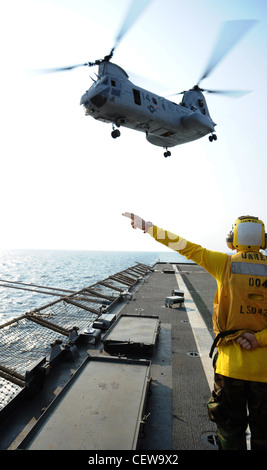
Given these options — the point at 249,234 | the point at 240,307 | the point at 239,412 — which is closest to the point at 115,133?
the point at 249,234

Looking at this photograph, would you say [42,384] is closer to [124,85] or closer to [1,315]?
[124,85]

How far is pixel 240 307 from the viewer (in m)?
3.12

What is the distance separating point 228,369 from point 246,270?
1.22 metres

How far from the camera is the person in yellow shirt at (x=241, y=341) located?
294cm

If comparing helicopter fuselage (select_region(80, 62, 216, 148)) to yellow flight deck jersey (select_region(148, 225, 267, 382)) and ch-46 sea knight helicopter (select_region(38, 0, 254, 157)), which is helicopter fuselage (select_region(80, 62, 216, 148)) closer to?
ch-46 sea knight helicopter (select_region(38, 0, 254, 157))

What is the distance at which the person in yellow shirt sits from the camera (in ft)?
9.66

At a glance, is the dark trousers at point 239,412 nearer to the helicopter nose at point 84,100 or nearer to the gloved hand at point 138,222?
the gloved hand at point 138,222

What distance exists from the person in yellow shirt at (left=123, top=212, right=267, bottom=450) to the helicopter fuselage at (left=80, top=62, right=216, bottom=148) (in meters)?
15.5

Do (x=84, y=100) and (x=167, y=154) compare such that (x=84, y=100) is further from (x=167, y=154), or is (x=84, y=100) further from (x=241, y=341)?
(x=241, y=341)

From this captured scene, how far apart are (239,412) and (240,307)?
4.13 feet

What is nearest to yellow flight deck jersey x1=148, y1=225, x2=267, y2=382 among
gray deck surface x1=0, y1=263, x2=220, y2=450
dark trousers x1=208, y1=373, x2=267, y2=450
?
dark trousers x1=208, y1=373, x2=267, y2=450

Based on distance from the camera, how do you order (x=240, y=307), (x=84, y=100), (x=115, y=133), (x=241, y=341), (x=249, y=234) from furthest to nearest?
(x=115, y=133) < (x=84, y=100) < (x=249, y=234) < (x=240, y=307) < (x=241, y=341)
